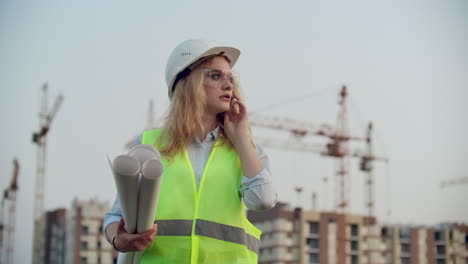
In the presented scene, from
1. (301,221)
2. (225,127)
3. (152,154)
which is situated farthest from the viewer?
(301,221)

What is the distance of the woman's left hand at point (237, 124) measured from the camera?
3.95m

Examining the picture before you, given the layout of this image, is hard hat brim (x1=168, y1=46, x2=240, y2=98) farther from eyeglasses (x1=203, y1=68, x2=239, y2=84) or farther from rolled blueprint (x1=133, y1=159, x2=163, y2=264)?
rolled blueprint (x1=133, y1=159, x2=163, y2=264)

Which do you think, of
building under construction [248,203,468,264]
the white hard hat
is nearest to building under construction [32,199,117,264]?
building under construction [248,203,468,264]

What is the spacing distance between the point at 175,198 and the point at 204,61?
77 cm

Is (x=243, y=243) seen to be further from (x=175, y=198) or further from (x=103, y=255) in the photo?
(x=103, y=255)

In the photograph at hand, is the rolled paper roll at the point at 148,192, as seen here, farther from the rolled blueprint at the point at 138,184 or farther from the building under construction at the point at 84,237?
the building under construction at the point at 84,237

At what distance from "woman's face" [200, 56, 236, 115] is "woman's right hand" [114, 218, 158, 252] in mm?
819

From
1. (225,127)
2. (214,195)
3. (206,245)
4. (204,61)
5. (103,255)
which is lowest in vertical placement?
(206,245)

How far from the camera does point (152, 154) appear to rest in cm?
330

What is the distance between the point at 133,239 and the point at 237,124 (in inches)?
34.2

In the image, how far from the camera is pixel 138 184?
10.7 ft

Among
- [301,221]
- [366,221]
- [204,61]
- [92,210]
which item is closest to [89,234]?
[92,210]

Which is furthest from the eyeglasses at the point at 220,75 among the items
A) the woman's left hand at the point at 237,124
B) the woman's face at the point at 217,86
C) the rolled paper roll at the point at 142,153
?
the rolled paper roll at the point at 142,153

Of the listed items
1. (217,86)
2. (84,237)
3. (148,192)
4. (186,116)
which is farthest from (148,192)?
(84,237)
